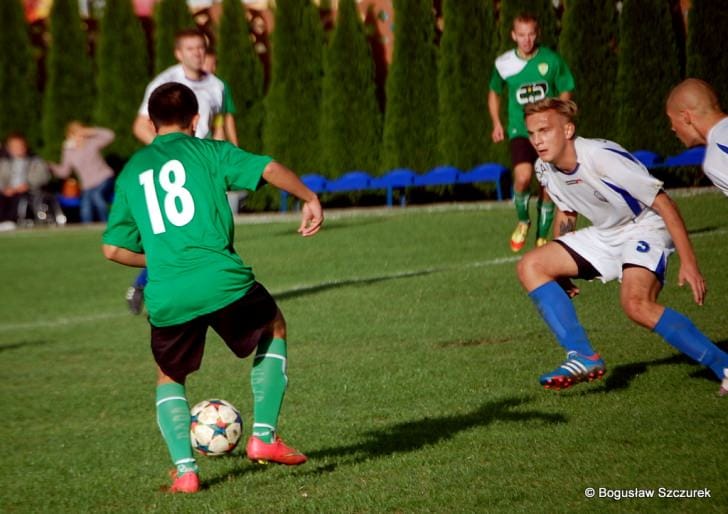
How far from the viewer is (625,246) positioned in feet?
25.2

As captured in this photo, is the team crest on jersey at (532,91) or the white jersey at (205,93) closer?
the white jersey at (205,93)

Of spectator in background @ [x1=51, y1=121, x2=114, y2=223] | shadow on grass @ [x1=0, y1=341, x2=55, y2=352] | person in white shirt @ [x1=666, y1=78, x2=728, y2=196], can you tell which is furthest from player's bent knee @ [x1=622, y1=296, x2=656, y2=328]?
spectator in background @ [x1=51, y1=121, x2=114, y2=223]

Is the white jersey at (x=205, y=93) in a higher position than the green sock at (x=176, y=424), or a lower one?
higher

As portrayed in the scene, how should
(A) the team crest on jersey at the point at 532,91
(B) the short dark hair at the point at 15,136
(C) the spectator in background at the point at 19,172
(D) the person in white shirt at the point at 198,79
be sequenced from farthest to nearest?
1. (B) the short dark hair at the point at 15,136
2. (C) the spectator in background at the point at 19,172
3. (A) the team crest on jersey at the point at 532,91
4. (D) the person in white shirt at the point at 198,79

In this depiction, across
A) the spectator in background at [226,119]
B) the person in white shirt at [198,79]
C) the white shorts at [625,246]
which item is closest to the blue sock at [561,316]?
the white shorts at [625,246]

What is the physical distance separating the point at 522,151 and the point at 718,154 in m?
7.00

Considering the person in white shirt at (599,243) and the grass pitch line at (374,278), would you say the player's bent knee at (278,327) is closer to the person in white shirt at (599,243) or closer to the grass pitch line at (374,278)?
the person in white shirt at (599,243)

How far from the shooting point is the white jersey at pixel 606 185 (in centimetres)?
725

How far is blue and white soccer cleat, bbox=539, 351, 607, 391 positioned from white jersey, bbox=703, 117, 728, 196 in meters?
1.21

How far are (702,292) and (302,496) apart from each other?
96.1 inches

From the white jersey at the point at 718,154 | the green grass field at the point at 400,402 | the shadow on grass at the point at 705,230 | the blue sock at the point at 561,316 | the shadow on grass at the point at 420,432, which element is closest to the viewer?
the green grass field at the point at 400,402

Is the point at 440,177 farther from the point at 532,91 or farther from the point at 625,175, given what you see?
the point at 625,175

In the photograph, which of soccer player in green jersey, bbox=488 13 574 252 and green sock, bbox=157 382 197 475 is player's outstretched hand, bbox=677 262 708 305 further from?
soccer player in green jersey, bbox=488 13 574 252

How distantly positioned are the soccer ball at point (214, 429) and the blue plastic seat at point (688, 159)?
616 inches
